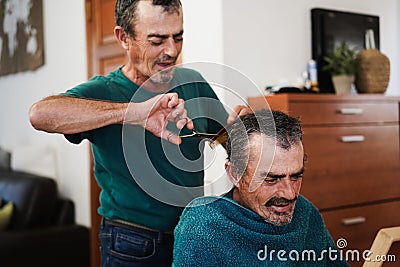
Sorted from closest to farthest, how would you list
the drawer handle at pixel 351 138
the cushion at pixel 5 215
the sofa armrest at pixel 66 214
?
the drawer handle at pixel 351 138, the cushion at pixel 5 215, the sofa armrest at pixel 66 214

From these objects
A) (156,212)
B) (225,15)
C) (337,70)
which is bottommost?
(156,212)

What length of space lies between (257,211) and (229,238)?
7cm

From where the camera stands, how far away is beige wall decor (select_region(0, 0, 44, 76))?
132 inches

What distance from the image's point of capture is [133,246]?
121 cm

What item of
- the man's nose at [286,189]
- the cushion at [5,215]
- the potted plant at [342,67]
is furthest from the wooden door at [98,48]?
the man's nose at [286,189]

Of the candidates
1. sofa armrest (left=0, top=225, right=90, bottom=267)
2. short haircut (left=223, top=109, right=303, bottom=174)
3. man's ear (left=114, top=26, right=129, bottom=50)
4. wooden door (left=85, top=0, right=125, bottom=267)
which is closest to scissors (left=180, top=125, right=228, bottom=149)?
short haircut (left=223, top=109, right=303, bottom=174)

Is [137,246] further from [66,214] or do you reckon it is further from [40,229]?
[66,214]

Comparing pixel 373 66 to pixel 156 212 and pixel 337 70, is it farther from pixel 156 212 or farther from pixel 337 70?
pixel 156 212

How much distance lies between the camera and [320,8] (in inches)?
96.1

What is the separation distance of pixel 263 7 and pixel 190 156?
147cm

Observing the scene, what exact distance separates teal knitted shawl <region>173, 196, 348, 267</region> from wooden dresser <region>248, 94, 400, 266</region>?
105cm

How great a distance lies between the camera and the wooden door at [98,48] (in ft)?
8.91

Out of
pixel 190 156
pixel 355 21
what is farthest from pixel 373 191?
pixel 190 156

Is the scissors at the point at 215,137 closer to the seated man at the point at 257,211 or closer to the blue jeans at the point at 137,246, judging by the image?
the seated man at the point at 257,211
